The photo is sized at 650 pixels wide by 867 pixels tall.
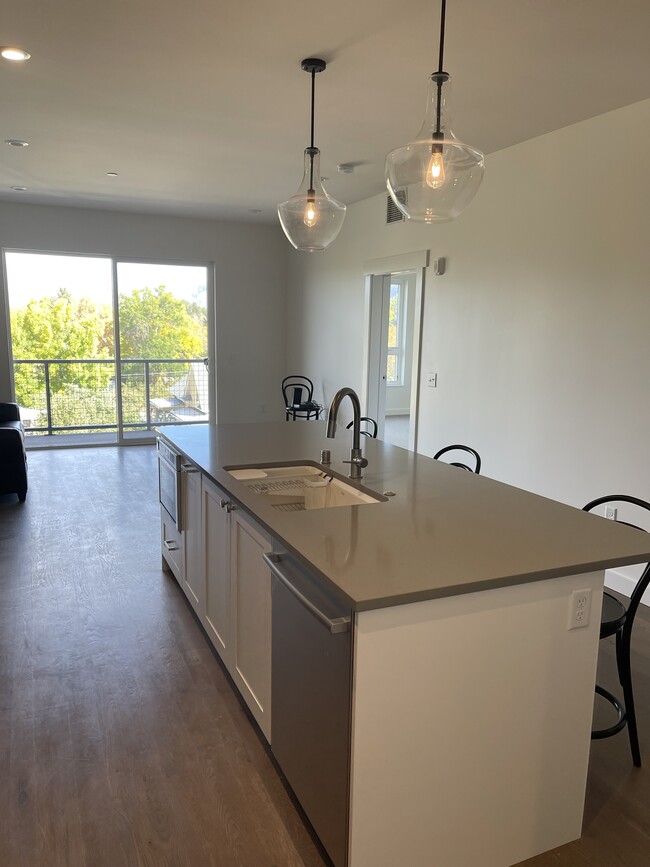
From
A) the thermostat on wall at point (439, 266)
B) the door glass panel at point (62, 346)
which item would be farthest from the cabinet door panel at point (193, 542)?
the door glass panel at point (62, 346)

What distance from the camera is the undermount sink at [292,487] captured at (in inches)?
101

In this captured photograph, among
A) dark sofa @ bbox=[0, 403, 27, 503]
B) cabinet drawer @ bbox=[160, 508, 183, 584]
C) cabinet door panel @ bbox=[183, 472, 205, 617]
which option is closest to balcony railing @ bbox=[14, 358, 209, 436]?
dark sofa @ bbox=[0, 403, 27, 503]

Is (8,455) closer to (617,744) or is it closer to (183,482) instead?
(183,482)

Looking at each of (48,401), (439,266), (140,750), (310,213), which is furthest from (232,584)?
(48,401)

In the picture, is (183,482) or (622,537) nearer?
(622,537)

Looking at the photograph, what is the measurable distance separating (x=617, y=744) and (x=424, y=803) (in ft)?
3.67

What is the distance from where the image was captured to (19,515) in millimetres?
4828

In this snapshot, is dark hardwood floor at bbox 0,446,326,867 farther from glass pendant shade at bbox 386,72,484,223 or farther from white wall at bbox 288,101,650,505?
white wall at bbox 288,101,650,505

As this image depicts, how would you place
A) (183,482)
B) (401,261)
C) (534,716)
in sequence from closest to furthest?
(534,716)
(183,482)
(401,261)

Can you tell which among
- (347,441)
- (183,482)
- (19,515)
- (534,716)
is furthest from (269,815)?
(19,515)

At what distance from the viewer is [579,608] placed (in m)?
1.66

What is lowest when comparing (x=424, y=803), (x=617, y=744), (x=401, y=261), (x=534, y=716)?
(x=617, y=744)

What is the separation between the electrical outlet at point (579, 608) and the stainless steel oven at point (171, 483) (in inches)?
77.6

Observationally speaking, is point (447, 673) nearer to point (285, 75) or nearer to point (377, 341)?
point (285, 75)
